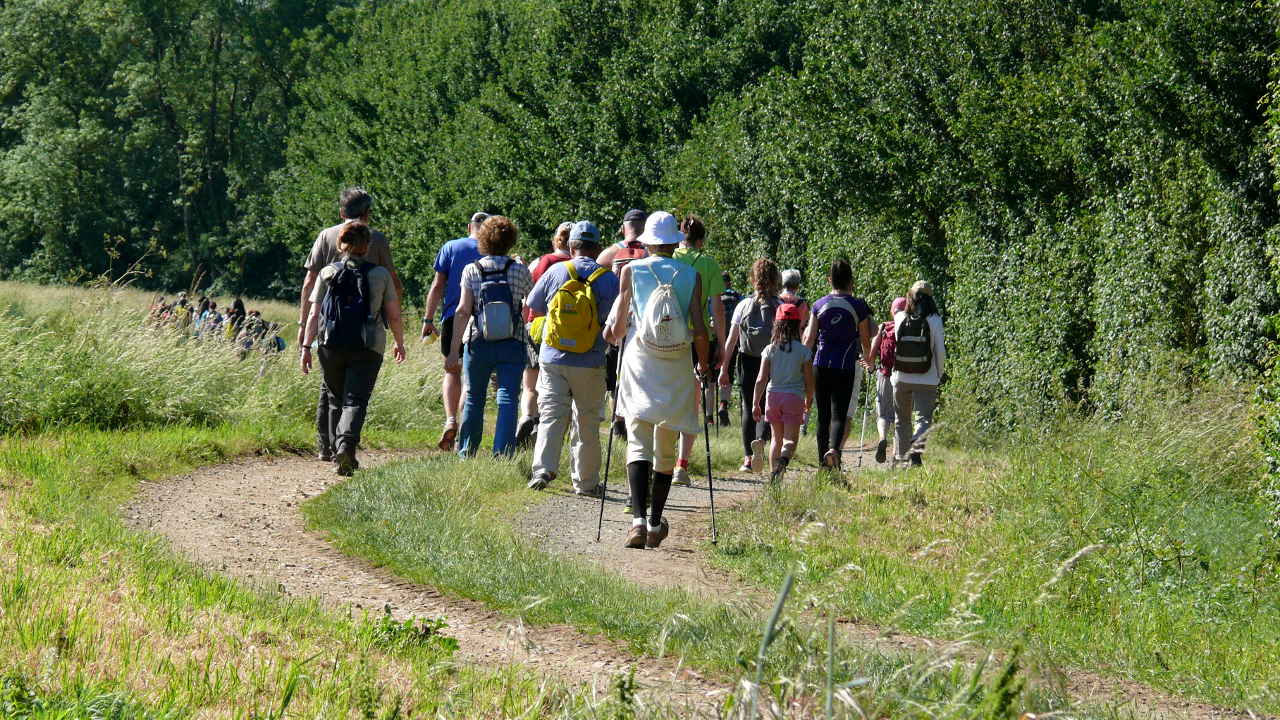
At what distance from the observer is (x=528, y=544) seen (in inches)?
297

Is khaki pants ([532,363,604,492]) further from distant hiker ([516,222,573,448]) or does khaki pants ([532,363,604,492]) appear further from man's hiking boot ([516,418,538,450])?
man's hiking boot ([516,418,538,450])

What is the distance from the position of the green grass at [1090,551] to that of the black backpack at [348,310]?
A: 9.22 feet

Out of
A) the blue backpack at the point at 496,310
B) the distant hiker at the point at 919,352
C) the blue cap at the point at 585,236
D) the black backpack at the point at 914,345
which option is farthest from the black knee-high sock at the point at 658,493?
the black backpack at the point at 914,345

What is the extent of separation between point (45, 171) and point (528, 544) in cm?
5130

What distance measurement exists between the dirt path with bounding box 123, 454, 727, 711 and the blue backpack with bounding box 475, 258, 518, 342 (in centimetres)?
156

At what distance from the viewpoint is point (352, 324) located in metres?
9.46

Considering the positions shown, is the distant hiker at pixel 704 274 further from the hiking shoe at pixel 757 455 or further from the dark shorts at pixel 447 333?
the dark shorts at pixel 447 333

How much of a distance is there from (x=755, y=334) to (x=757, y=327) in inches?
3.0

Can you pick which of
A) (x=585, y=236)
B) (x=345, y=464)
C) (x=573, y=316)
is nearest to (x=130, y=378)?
(x=345, y=464)

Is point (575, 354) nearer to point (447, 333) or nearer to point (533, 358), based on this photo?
point (533, 358)

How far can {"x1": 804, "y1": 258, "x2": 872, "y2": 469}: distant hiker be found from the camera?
11195 mm

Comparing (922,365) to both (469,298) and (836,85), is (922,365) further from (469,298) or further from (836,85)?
(836,85)

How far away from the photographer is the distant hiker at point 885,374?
535 inches

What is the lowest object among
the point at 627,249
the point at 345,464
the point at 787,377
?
the point at 345,464
